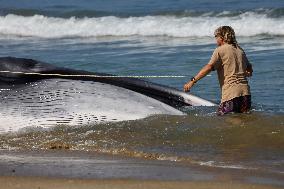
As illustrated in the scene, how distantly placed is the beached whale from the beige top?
30.5 inches

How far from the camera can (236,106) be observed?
1027 centimetres

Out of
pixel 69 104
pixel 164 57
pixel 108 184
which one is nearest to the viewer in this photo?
pixel 108 184

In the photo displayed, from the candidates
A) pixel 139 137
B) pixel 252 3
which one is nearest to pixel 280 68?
pixel 139 137

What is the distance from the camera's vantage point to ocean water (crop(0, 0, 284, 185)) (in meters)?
8.68

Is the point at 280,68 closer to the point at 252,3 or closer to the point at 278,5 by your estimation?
the point at 278,5

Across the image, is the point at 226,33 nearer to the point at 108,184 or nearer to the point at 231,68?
the point at 231,68

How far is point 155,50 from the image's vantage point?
19.8 metres

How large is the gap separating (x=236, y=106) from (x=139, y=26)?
1613 centimetres

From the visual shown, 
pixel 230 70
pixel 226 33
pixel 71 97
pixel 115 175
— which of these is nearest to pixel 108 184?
pixel 115 175

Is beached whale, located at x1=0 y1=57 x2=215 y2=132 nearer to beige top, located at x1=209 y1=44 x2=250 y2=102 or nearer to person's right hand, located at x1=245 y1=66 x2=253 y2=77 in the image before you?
beige top, located at x1=209 y1=44 x2=250 y2=102

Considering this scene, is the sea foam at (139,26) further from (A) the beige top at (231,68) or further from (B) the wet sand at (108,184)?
(B) the wet sand at (108,184)

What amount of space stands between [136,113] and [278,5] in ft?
58.3

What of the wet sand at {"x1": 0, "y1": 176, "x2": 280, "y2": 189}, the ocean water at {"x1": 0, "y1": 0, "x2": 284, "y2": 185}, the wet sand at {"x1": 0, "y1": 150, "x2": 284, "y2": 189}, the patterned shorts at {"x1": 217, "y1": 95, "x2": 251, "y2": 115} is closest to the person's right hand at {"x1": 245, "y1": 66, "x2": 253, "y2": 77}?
the patterned shorts at {"x1": 217, "y1": 95, "x2": 251, "y2": 115}

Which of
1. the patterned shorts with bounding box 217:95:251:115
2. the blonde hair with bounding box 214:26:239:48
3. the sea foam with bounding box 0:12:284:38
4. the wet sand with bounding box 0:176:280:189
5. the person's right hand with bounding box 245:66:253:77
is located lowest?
the sea foam with bounding box 0:12:284:38
